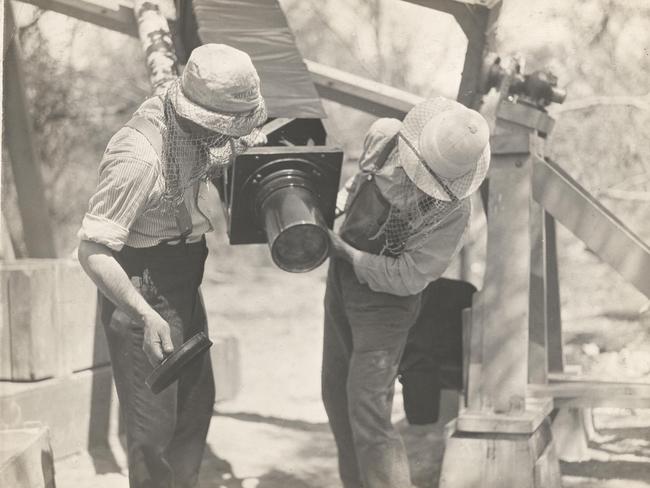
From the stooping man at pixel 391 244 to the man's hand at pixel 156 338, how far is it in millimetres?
786

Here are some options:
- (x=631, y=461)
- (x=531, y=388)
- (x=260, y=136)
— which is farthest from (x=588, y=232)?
(x=260, y=136)

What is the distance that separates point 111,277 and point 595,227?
1970 mm

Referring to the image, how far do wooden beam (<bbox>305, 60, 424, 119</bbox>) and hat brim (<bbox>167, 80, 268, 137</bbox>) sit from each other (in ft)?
6.49

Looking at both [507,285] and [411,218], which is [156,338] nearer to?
[411,218]

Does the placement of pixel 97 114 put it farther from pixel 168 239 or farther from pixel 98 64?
pixel 168 239

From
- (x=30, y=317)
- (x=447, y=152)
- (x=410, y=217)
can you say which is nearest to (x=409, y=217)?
(x=410, y=217)

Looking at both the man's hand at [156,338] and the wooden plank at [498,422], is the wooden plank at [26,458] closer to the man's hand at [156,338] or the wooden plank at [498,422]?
the man's hand at [156,338]

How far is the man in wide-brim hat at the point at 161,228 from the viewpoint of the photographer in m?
2.28

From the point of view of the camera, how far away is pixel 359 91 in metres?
4.38

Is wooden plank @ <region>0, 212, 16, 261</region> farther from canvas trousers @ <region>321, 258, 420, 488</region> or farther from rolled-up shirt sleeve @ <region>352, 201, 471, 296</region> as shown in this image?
rolled-up shirt sleeve @ <region>352, 201, 471, 296</region>

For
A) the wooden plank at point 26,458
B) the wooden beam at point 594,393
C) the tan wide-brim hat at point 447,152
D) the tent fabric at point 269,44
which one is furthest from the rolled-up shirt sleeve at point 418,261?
the wooden plank at point 26,458

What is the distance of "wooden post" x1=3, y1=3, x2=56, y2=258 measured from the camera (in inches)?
136

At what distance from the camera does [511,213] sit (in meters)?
3.25

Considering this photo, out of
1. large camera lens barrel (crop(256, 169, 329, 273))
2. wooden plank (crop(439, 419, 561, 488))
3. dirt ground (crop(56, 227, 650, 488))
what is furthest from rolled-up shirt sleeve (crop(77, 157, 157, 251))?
wooden plank (crop(439, 419, 561, 488))
